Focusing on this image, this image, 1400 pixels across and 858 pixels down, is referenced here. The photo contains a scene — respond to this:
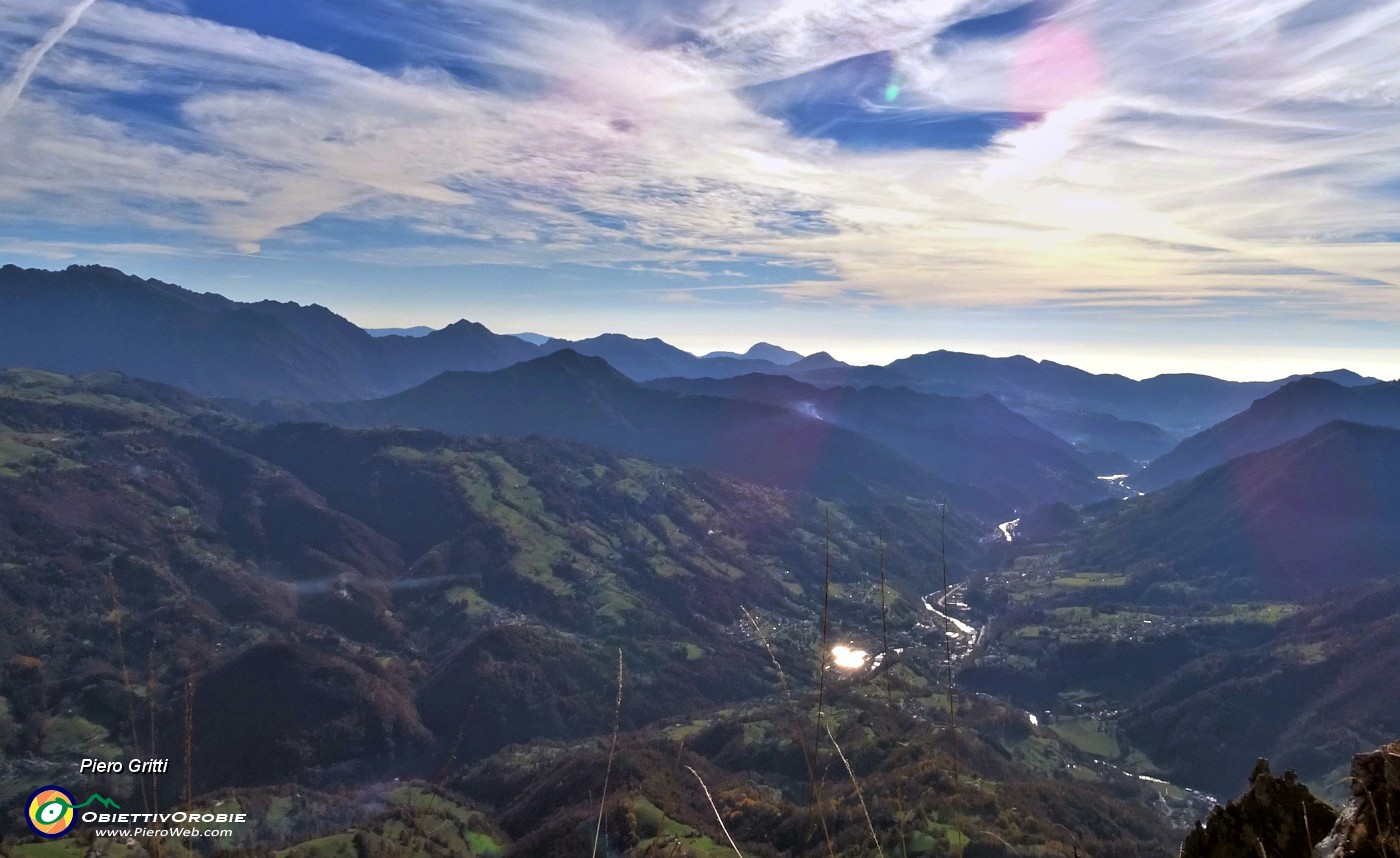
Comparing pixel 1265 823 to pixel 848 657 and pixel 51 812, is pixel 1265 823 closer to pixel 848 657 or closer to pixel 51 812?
pixel 51 812

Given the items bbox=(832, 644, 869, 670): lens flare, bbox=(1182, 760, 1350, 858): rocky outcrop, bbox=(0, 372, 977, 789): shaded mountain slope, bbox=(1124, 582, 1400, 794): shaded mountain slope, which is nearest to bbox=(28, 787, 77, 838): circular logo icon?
bbox=(1182, 760, 1350, 858): rocky outcrop

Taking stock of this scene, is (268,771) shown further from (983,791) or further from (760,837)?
(983,791)

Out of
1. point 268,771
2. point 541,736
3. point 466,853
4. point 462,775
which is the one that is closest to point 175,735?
point 268,771

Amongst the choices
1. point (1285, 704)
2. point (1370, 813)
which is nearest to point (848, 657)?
point (1285, 704)

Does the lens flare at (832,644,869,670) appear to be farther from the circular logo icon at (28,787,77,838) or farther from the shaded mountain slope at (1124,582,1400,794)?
the circular logo icon at (28,787,77,838)

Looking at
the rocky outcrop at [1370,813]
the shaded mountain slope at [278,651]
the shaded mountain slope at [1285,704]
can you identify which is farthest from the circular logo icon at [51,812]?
the shaded mountain slope at [1285,704]

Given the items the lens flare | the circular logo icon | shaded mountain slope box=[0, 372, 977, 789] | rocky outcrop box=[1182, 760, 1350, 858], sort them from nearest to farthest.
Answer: rocky outcrop box=[1182, 760, 1350, 858] → the circular logo icon → shaded mountain slope box=[0, 372, 977, 789] → the lens flare
